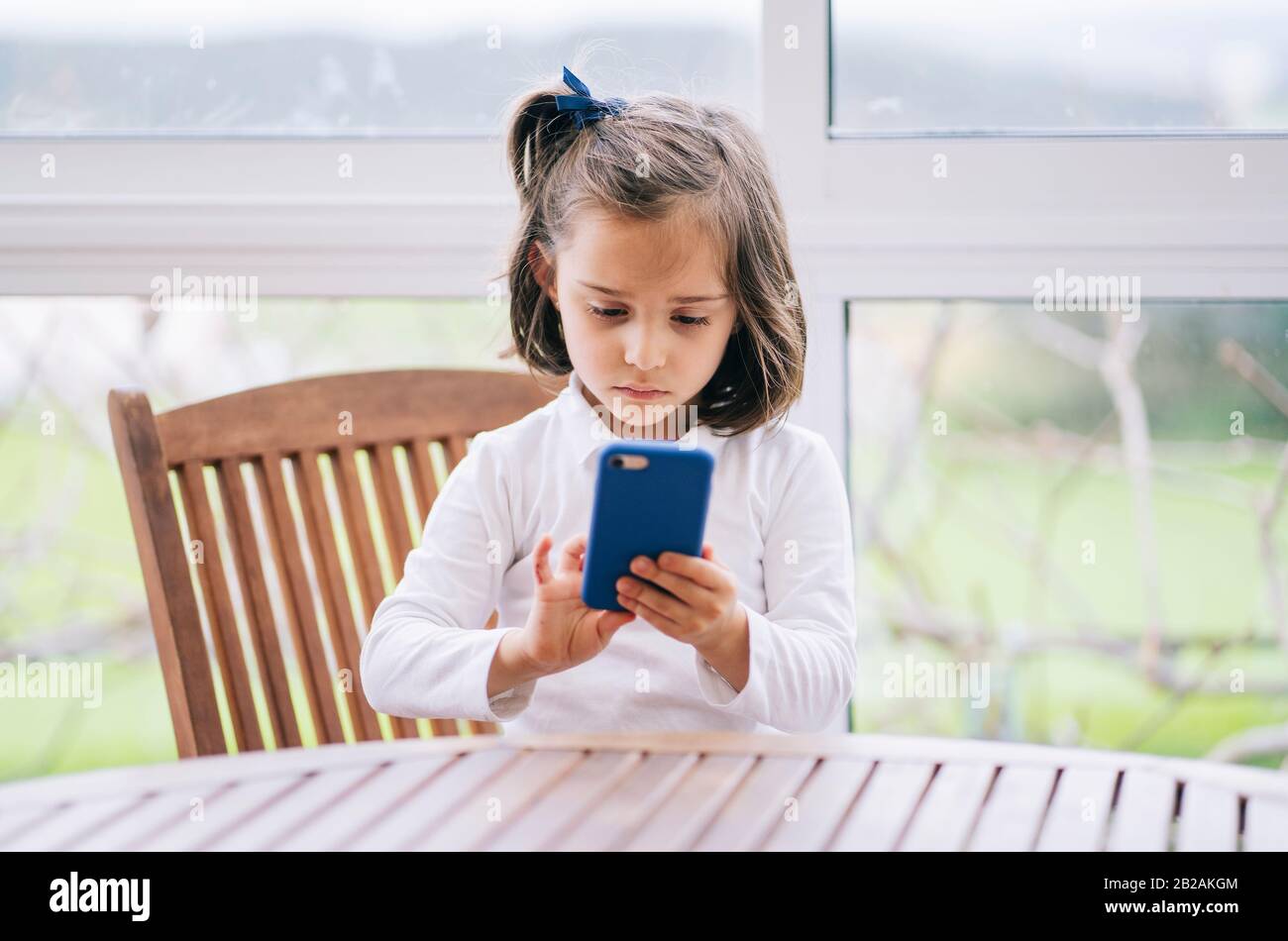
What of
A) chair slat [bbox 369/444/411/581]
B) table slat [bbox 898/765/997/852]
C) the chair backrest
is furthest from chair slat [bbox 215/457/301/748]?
table slat [bbox 898/765/997/852]

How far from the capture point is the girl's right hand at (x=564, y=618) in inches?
34.8

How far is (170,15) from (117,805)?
47.7 inches

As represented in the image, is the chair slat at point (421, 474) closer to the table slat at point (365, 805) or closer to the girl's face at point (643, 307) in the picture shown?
the girl's face at point (643, 307)

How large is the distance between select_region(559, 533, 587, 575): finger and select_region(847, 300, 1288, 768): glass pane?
823mm

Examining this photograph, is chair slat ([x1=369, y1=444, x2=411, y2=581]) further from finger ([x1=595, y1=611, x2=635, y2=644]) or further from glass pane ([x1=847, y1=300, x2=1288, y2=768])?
glass pane ([x1=847, y1=300, x2=1288, y2=768])

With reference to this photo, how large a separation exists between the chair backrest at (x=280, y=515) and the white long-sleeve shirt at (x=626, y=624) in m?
0.08

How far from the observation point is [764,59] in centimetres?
152

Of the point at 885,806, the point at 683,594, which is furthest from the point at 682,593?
the point at 885,806

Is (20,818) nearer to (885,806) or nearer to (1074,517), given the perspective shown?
(885,806)

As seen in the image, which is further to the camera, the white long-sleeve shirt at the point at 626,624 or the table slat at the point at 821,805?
the white long-sleeve shirt at the point at 626,624

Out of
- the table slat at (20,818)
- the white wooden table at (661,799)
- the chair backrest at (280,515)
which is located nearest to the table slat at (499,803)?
the white wooden table at (661,799)

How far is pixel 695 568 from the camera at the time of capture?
846 mm

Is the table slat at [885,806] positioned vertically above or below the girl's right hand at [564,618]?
below
